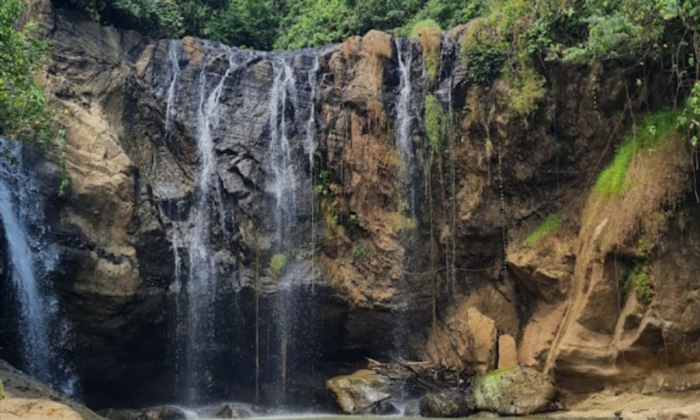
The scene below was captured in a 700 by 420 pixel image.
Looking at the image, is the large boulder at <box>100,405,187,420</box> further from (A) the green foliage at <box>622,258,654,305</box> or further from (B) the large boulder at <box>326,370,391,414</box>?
(A) the green foliage at <box>622,258,654,305</box>

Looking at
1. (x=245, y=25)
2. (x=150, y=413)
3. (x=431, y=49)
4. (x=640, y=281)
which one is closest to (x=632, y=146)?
(x=640, y=281)

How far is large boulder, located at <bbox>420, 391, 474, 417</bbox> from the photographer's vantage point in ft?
49.3

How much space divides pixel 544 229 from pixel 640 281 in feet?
10.2

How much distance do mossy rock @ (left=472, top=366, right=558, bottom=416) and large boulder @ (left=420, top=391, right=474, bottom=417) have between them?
275mm

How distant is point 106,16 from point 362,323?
1071 centimetres

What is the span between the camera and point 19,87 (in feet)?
49.0

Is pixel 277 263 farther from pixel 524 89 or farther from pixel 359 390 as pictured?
pixel 524 89

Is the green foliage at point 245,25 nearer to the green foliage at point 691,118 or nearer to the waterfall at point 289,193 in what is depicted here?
the waterfall at point 289,193

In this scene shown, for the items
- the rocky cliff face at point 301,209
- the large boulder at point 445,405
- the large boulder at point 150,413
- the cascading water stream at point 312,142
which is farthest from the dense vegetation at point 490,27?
the large boulder at point 150,413

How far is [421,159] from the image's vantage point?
18.7 meters

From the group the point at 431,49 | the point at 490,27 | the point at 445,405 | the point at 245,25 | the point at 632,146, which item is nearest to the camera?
the point at 445,405

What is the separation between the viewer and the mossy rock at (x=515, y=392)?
48.3 ft

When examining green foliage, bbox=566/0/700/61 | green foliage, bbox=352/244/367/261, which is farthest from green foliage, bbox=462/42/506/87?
green foliage, bbox=352/244/367/261

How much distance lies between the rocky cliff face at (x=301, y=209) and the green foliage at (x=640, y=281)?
1.50m
